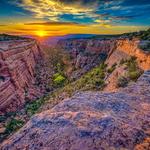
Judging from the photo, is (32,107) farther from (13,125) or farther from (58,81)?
(58,81)

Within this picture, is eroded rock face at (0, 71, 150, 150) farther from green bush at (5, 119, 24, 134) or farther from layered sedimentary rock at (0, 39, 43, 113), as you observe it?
layered sedimentary rock at (0, 39, 43, 113)

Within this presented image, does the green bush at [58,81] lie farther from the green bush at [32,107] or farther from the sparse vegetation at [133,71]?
the sparse vegetation at [133,71]

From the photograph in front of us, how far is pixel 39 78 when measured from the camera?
68.2m

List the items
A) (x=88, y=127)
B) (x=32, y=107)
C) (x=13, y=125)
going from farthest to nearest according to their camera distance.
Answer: (x=32, y=107) → (x=13, y=125) → (x=88, y=127)

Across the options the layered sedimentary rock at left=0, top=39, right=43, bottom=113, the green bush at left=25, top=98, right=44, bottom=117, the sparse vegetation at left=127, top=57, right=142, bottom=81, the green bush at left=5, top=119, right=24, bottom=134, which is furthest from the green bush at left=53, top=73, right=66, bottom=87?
the sparse vegetation at left=127, top=57, right=142, bottom=81

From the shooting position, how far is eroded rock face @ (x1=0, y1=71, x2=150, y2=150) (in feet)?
27.2

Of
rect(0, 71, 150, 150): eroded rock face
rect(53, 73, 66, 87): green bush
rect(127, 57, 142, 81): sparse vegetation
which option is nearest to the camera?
rect(0, 71, 150, 150): eroded rock face

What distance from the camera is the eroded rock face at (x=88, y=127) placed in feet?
27.2

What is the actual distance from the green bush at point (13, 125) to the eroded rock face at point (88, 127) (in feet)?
75.3

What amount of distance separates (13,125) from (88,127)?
2726 cm

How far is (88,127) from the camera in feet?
29.6

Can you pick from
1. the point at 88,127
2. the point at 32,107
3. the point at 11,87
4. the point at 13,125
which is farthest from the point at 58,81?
the point at 88,127

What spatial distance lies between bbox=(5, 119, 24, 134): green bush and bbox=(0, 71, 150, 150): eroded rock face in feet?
75.3

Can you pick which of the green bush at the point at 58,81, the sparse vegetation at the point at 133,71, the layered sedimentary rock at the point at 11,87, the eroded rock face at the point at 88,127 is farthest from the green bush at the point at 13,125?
the green bush at the point at 58,81
